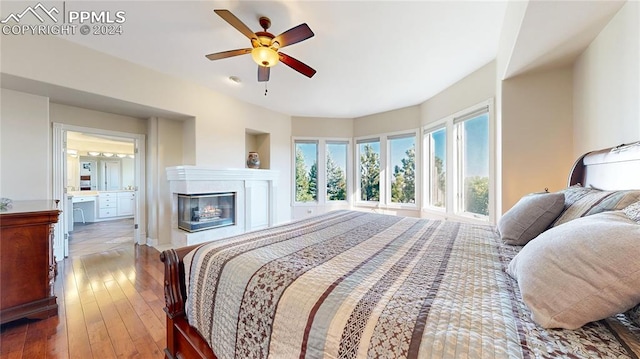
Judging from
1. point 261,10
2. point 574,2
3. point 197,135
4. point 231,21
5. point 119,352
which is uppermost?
point 261,10

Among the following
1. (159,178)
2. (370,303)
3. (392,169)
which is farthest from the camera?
(392,169)

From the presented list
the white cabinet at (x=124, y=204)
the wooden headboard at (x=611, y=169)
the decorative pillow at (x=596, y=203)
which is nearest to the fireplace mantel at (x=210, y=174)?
the decorative pillow at (x=596, y=203)

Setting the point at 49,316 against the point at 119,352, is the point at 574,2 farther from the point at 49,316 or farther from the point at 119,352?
the point at 49,316

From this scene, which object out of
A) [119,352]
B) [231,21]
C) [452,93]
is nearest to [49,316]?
[119,352]

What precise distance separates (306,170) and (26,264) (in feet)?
14.0

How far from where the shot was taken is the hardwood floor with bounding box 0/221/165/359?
1.61m

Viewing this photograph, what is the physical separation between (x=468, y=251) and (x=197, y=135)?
155 inches

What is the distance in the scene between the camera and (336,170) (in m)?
5.54

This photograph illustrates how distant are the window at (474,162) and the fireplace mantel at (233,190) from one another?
3.33m

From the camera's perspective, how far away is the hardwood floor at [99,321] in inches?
63.6

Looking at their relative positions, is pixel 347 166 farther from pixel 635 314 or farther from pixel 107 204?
pixel 107 204

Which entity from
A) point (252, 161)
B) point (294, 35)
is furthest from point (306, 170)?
point (294, 35)

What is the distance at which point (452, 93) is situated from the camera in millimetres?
3656

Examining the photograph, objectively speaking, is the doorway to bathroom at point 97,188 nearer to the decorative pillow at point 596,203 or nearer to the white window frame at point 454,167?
the white window frame at point 454,167
